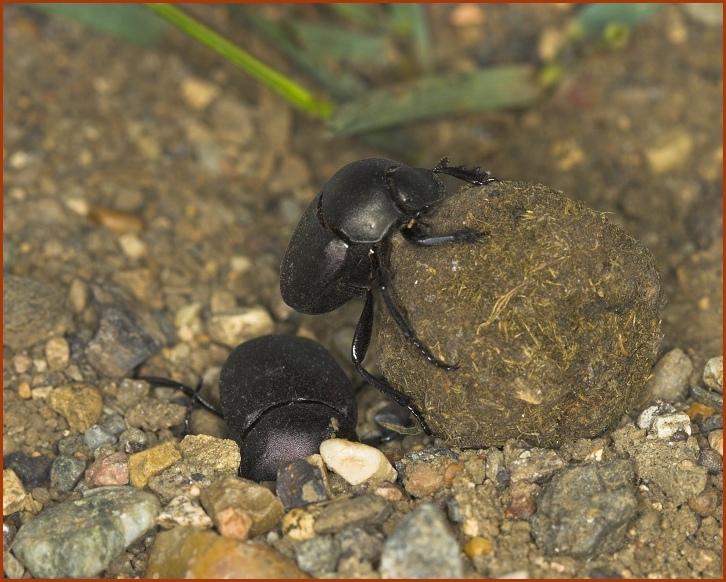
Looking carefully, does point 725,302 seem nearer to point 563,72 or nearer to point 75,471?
point 563,72

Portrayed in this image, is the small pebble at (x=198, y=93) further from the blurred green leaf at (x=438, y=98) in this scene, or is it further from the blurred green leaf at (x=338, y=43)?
the blurred green leaf at (x=438, y=98)

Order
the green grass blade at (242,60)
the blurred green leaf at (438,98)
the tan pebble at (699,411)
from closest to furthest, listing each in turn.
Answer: the tan pebble at (699,411) → the green grass blade at (242,60) → the blurred green leaf at (438,98)

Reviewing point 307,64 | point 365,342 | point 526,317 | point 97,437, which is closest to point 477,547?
point 526,317

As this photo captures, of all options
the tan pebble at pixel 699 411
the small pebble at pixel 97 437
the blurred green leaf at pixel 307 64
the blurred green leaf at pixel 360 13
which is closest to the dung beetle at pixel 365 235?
the small pebble at pixel 97 437

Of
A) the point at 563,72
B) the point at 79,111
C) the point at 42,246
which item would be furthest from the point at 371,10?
the point at 42,246

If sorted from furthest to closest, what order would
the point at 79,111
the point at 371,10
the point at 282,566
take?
the point at 371,10 < the point at 79,111 < the point at 282,566

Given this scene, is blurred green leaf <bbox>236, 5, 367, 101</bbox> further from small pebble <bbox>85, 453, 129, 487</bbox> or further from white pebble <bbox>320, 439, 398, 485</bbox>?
small pebble <bbox>85, 453, 129, 487</bbox>

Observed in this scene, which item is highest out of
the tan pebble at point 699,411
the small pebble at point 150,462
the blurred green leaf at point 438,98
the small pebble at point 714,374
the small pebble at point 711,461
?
the blurred green leaf at point 438,98
